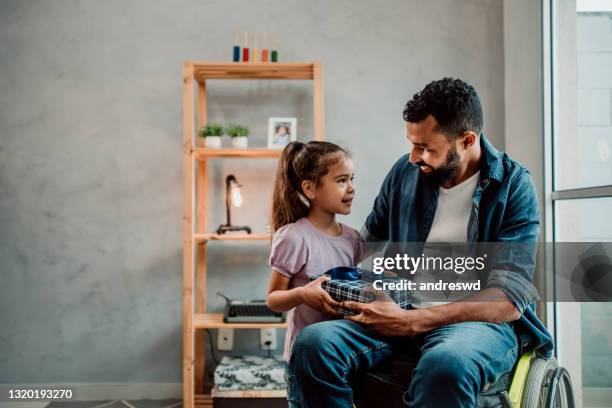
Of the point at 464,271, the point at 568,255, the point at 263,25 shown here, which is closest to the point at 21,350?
the point at 263,25

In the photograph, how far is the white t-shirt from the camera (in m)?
1.66

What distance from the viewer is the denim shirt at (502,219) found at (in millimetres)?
1506

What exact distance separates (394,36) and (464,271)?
1.68 m

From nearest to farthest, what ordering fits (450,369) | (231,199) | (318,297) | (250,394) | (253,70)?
(450,369), (318,297), (250,394), (253,70), (231,199)

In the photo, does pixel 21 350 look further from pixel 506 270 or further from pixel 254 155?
pixel 506 270

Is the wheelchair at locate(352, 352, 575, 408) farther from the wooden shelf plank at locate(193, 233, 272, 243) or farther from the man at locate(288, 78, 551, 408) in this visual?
the wooden shelf plank at locate(193, 233, 272, 243)

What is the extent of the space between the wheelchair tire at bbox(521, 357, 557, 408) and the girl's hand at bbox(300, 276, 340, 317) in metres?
0.51

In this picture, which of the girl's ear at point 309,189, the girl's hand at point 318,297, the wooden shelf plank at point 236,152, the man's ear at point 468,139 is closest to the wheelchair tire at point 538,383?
the girl's hand at point 318,297

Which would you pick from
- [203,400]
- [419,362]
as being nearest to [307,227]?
[419,362]

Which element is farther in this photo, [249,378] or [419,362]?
[249,378]

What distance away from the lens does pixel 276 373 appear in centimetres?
256

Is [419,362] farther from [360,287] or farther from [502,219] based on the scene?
[502,219]

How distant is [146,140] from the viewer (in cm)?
291

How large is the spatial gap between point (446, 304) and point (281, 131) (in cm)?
149
